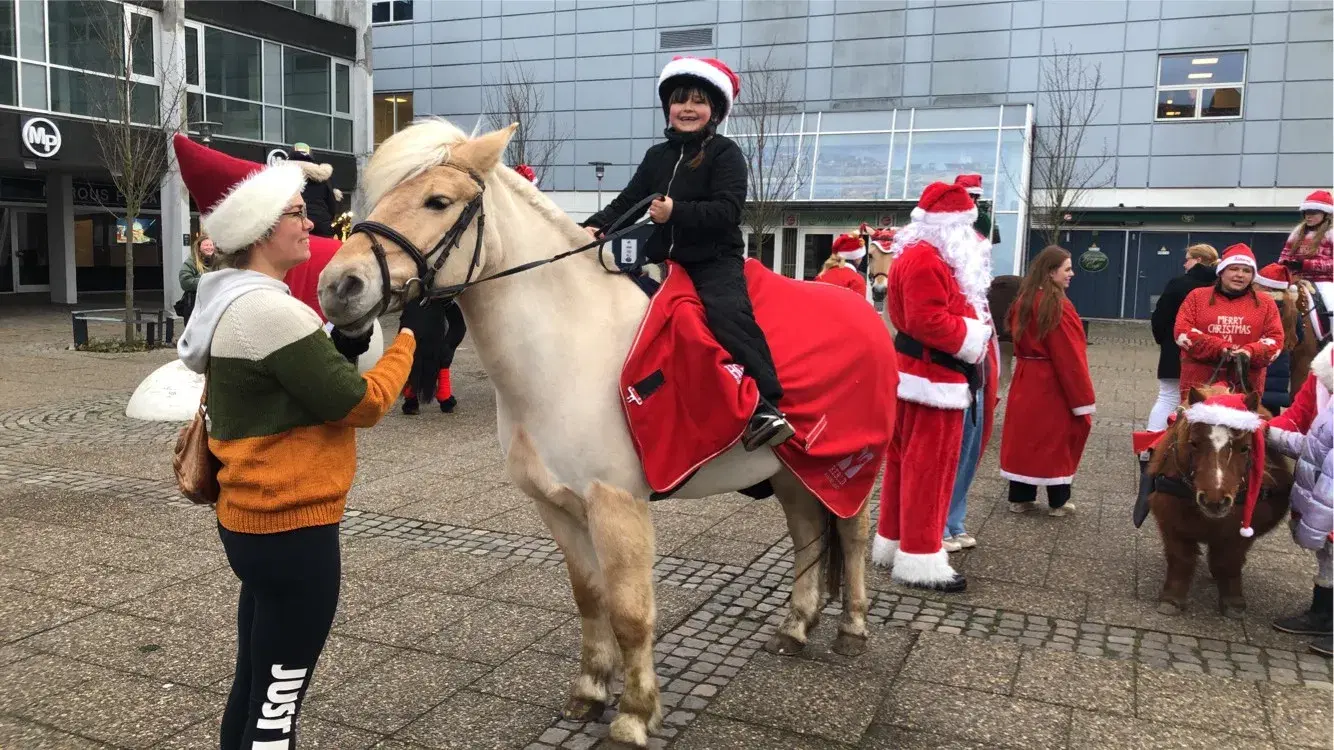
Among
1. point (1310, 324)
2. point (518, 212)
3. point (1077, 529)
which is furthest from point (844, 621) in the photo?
point (1310, 324)

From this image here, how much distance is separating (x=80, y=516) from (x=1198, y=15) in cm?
2868

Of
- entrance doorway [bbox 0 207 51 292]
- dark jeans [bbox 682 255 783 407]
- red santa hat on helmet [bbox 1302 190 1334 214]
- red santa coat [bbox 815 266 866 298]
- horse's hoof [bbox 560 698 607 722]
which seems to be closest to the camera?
dark jeans [bbox 682 255 783 407]

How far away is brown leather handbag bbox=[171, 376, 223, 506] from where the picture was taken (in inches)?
104

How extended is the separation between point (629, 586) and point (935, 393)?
234cm

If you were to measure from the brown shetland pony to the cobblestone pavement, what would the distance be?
0.57 ft

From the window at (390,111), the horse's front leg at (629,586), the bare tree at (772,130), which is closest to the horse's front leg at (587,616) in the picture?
the horse's front leg at (629,586)

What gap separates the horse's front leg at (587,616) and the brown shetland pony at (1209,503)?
2.99 meters

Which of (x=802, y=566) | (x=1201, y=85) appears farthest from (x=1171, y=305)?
(x=1201, y=85)

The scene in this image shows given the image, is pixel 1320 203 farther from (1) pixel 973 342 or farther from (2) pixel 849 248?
(2) pixel 849 248

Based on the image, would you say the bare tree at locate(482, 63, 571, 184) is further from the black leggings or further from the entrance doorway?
the black leggings

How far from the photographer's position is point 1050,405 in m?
6.54

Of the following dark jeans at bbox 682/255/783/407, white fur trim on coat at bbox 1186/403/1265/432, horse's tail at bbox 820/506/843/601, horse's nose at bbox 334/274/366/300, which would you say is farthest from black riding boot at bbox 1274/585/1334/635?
horse's nose at bbox 334/274/366/300

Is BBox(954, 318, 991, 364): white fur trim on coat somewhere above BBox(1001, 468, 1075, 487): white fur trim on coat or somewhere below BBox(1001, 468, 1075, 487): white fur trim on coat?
above

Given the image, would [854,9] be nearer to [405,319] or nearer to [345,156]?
[345,156]
